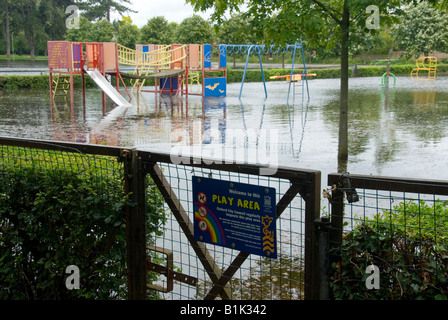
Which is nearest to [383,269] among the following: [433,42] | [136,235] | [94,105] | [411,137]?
[136,235]

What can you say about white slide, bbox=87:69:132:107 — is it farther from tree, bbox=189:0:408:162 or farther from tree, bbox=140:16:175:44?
tree, bbox=140:16:175:44

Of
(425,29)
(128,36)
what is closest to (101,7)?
(128,36)

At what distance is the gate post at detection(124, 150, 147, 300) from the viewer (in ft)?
11.8

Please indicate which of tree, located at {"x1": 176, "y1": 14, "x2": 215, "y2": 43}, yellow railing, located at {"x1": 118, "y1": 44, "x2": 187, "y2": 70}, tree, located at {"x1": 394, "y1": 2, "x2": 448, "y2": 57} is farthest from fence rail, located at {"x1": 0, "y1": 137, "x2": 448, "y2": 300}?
tree, located at {"x1": 394, "y1": 2, "x2": 448, "y2": 57}

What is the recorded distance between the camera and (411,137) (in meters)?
12.3

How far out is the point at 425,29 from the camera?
49.1m

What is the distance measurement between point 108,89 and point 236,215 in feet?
57.0

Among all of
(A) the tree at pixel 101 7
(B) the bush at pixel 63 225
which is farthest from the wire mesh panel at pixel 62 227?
(A) the tree at pixel 101 7

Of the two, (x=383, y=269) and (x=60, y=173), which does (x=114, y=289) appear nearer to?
(x=60, y=173)

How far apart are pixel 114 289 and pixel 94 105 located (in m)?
17.0

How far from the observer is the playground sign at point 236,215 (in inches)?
120

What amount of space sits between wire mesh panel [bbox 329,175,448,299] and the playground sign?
358 millimetres

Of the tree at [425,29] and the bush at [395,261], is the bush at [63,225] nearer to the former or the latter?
the bush at [395,261]
